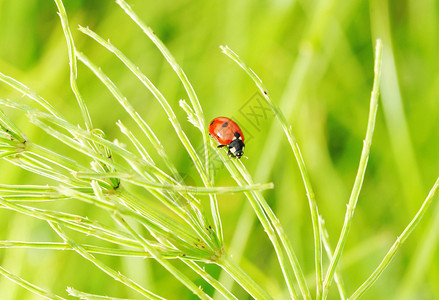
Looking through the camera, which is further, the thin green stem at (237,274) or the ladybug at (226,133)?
the ladybug at (226,133)

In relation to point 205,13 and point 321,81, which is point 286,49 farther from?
point 205,13

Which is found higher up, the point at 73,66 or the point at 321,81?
the point at 321,81

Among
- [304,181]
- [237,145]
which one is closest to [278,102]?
[237,145]

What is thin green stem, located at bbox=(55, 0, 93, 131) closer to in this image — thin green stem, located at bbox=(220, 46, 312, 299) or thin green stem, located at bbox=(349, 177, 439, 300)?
thin green stem, located at bbox=(220, 46, 312, 299)

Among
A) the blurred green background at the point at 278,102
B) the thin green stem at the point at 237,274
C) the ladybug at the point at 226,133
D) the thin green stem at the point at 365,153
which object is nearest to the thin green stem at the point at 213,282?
the thin green stem at the point at 237,274

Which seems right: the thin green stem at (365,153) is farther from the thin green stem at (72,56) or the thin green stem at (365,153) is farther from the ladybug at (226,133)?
the ladybug at (226,133)

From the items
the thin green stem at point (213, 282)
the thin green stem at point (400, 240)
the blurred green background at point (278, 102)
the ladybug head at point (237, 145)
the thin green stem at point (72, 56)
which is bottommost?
the thin green stem at point (213, 282)

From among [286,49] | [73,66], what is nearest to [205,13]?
[286,49]

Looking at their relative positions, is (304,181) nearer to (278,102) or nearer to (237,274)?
(237,274)
